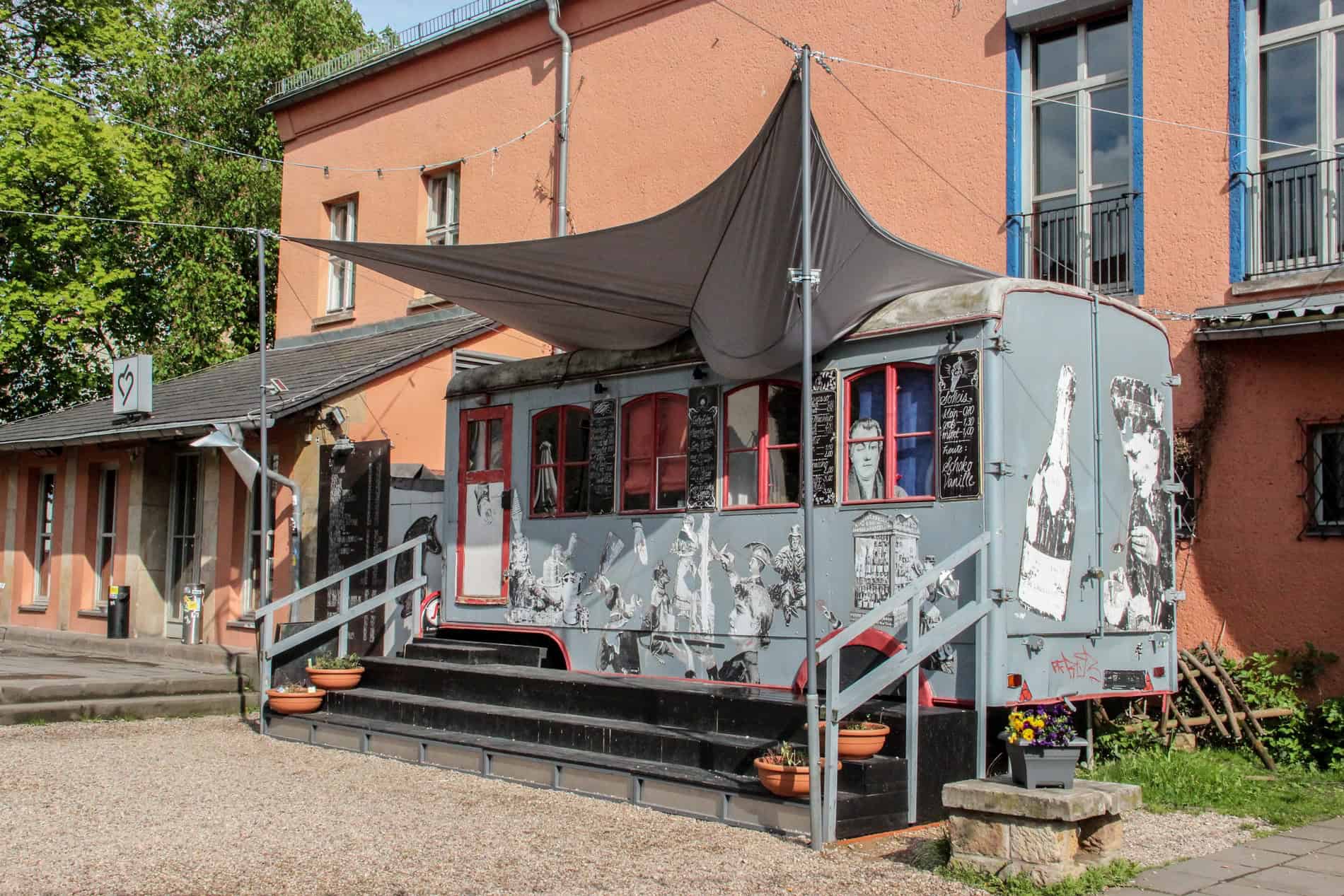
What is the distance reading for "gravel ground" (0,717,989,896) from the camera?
6.55 m

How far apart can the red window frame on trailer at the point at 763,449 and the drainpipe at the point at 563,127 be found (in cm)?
768

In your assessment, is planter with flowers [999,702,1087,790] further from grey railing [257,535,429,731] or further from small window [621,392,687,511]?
grey railing [257,535,429,731]

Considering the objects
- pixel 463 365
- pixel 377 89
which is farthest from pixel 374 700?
pixel 377 89

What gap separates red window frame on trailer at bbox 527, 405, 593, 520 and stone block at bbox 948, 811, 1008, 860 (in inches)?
204

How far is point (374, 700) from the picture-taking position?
1140 cm

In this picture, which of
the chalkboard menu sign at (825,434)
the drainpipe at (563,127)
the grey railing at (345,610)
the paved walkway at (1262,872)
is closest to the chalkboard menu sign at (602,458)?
the chalkboard menu sign at (825,434)

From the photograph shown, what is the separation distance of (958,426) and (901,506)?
0.67 meters

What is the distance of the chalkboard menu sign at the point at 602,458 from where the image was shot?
1095 centimetres

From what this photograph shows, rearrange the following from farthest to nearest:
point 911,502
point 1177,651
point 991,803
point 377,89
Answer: point 377,89, point 1177,651, point 911,502, point 991,803

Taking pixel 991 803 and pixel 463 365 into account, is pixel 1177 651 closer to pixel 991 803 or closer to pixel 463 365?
pixel 991 803

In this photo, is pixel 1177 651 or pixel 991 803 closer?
pixel 991 803

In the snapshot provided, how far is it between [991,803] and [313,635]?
7811 millimetres

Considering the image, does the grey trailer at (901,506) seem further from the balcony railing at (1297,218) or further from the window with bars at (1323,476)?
the balcony railing at (1297,218)

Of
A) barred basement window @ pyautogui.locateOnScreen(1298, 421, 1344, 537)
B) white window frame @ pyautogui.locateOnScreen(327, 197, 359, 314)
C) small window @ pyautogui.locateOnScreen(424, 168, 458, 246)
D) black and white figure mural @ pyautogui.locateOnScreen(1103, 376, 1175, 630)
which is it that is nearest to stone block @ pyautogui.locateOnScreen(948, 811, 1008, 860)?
black and white figure mural @ pyautogui.locateOnScreen(1103, 376, 1175, 630)
